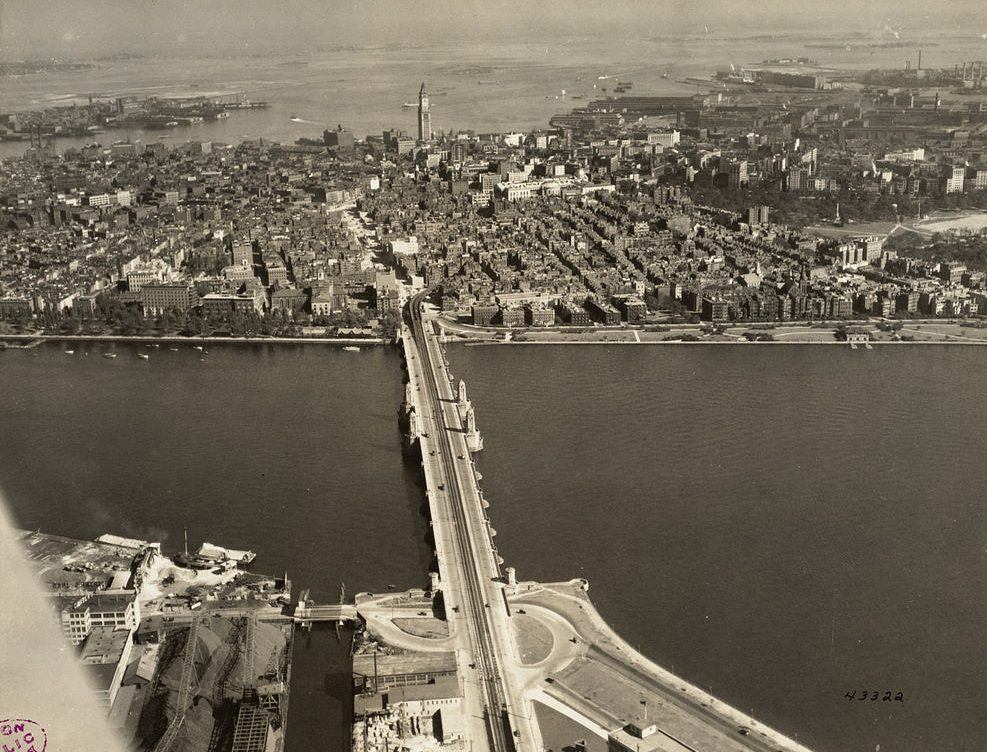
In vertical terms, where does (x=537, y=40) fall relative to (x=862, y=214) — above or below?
above

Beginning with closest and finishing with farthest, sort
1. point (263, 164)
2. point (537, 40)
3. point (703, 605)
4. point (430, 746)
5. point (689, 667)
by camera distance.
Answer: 1. point (430, 746)
2. point (689, 667)
3. point (703, 605)
4. point (263, 164)
5. point (537, 40)

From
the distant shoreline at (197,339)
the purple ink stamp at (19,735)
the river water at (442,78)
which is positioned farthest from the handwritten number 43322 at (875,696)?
the river water at (442,78)

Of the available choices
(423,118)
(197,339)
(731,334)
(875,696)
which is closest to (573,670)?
(875,696)

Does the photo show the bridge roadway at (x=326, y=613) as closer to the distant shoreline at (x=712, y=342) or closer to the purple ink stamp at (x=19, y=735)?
the purple ink stamp at (x=19, y=735)

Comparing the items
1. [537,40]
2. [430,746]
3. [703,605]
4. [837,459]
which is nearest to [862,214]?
[537,40]

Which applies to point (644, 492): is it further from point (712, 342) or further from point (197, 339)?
point (197, 339)

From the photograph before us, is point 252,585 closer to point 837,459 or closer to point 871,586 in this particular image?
point 871,586

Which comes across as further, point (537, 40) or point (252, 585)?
point (537, 40)
